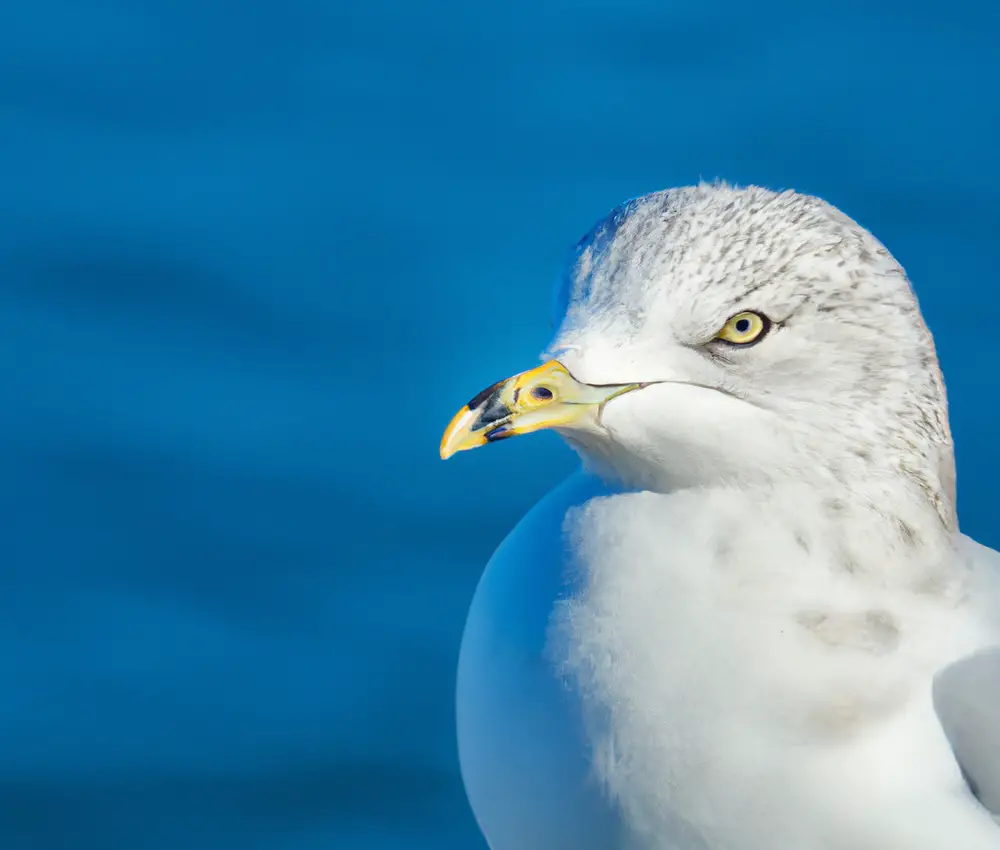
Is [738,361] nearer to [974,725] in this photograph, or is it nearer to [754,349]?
[754,349]

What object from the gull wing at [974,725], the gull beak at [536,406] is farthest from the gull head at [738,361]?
the gull wing at [974,725]

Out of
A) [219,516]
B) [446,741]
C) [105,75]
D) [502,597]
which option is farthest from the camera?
[105,75]

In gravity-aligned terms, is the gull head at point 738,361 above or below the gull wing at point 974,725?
above

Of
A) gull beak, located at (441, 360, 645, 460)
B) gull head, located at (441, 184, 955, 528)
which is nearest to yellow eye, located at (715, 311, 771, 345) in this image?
gull head, located at (441, 184, 955, 528)

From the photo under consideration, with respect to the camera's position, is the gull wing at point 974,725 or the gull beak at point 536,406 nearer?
the gull beak at point 536,406

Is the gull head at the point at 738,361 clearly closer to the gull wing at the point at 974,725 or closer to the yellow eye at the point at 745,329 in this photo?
the yellow eye at the point at 745,329

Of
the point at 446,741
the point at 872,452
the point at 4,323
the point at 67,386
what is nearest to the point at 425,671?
the point at 446,741

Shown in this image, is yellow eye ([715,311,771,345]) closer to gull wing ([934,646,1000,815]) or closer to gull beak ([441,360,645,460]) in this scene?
gull beak ([441,360,645,460])

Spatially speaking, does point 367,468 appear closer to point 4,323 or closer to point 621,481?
point 4,323
